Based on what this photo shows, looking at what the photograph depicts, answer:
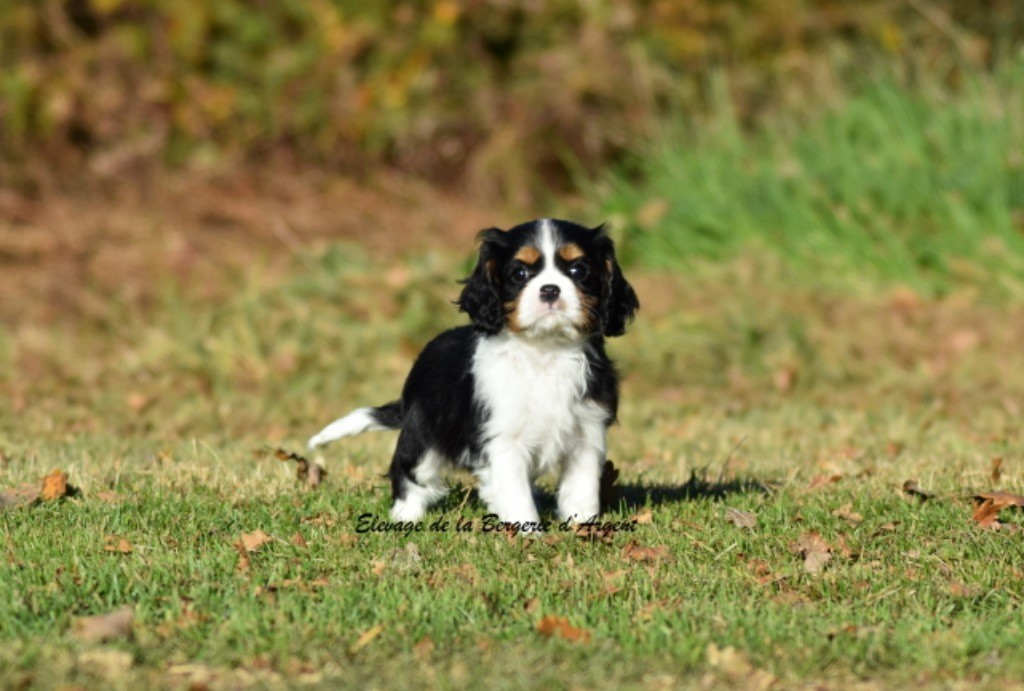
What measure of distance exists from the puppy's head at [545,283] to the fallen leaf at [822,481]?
163 centimetres

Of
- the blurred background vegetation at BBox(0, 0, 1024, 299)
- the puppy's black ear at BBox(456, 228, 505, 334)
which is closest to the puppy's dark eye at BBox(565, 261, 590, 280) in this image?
the puppy's black ear at BBox(456, 228, 505, 334)

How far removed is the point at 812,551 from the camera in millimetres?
5680

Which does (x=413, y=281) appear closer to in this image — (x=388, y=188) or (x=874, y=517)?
(x=388, y=188)

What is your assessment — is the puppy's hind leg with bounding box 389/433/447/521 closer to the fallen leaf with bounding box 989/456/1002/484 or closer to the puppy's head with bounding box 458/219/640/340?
the puppy's head with bounding box 458/219/640/340

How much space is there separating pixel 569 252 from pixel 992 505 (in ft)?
6.99

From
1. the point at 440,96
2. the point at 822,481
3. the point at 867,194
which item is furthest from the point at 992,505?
the point at 440,96

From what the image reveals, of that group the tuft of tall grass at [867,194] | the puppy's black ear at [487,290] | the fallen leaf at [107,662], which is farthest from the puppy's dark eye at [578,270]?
the tuft of tall grass at [867,194]

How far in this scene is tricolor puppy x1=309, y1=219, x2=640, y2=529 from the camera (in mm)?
5754

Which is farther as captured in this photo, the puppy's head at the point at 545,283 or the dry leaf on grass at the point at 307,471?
the dry leaf on grass at the point at 307,471

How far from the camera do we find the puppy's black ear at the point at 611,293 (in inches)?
234

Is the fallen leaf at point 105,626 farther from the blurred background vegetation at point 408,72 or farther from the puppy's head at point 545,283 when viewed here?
the blurred background vegetation at point 408,72

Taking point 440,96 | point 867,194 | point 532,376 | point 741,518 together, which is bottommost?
point 741,518

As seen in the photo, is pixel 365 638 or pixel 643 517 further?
pixel 643 517

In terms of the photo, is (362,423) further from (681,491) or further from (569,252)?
(681,491)
